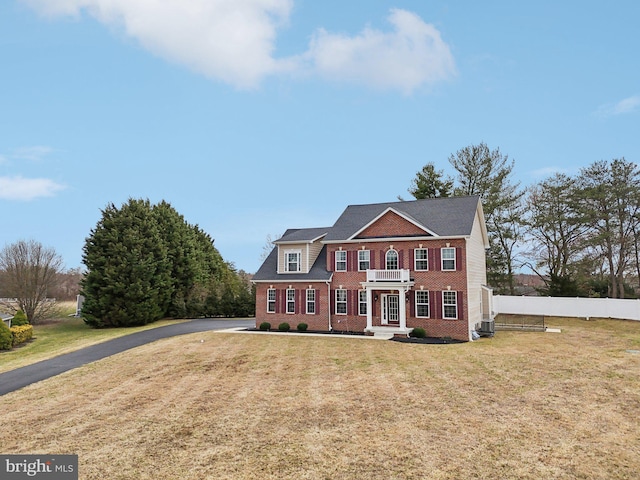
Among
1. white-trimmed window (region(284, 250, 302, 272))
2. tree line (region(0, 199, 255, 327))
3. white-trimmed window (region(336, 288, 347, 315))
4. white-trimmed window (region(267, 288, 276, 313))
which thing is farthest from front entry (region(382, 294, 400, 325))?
tree line (region(0, 199, 255, 327))

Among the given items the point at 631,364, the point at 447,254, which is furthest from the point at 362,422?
the point at 447,254

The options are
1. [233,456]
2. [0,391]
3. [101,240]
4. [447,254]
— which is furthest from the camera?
[101,240]

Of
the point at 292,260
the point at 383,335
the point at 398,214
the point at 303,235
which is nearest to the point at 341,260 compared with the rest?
the point at 292,260

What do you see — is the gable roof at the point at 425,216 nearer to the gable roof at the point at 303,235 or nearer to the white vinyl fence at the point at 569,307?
the gable roof at the point at 303,235

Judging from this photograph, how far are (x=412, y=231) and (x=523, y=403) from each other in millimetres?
15771

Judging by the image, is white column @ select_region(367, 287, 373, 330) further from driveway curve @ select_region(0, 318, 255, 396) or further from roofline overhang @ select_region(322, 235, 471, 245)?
driveway curve @ select_region(0, 318, 255, 396)

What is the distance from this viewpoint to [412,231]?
28031mm

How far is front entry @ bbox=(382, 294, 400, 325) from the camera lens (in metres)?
28.3

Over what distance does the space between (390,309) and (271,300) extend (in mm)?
9154

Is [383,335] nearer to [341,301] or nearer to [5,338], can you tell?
[341,301]

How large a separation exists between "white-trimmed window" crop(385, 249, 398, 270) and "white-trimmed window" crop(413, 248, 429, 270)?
130 centimetres

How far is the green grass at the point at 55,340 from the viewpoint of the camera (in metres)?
25.5

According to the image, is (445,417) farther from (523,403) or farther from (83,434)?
(83,434)

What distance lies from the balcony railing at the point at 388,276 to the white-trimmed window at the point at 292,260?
617 centimetres
